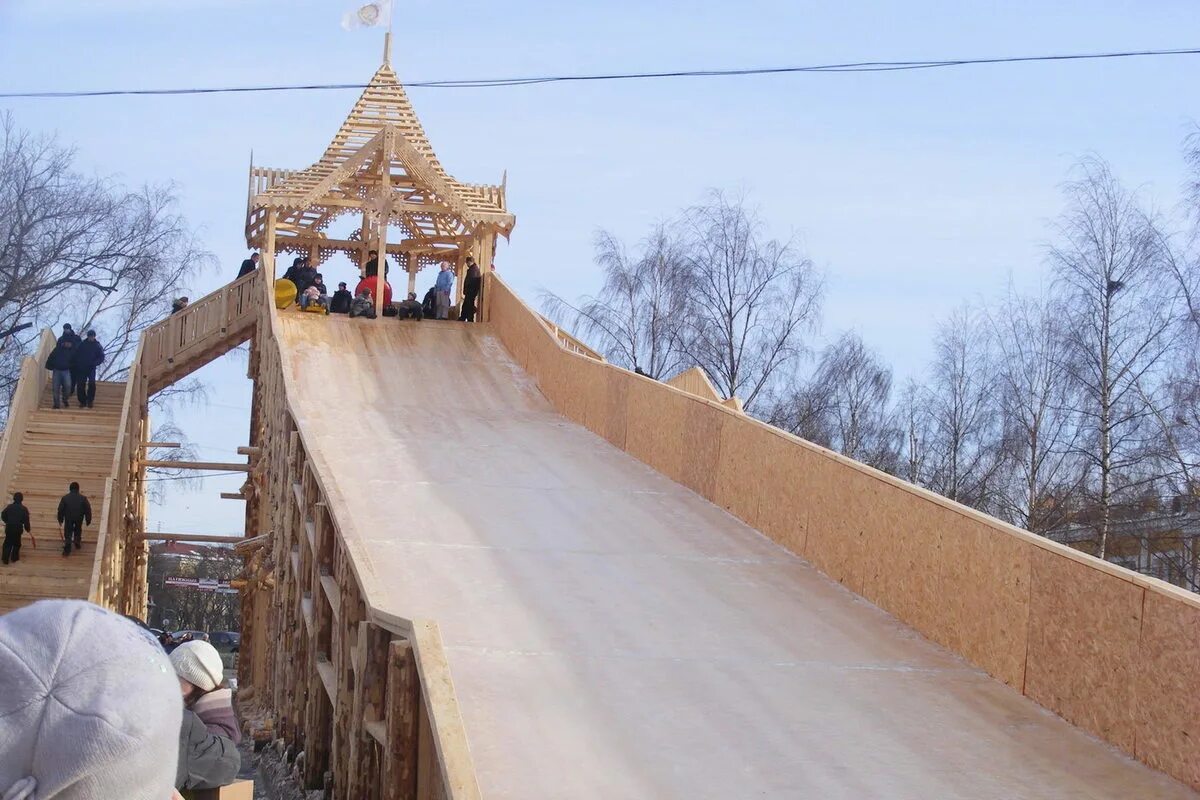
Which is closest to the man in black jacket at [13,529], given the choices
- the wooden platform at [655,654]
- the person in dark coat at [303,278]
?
the wooden platform at [655,654]

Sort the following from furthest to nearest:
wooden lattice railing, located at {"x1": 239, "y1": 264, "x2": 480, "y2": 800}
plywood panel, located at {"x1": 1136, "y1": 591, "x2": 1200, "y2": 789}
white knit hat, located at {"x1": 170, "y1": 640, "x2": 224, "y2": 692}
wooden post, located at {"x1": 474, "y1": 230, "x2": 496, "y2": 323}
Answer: wooden post, located at {"x1": 474, "y1": 230, "x2": 496, "y2": 323}, wooden lattice railing, located at {"x1": 239, "y1": 264, "x2": 480, "y2": 800}, plywood panel, located at {"x1": 1136, "y1": 591, "x2": 1200, "y2": 789}, white knit hat, located at {"x1": 170, "y1": 640, "x2": 224, "y2": 692}

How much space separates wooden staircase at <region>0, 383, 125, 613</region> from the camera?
60.7 ft

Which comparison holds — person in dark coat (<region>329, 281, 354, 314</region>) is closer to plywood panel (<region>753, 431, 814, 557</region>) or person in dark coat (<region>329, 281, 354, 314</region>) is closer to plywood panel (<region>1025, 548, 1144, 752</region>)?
plywood panel (<region>753, 431, 814, 557</region>)

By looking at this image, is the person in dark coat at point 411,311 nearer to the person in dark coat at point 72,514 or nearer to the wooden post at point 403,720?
the person in dark coat at point 72,514

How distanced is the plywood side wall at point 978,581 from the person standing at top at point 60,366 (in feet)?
38.5

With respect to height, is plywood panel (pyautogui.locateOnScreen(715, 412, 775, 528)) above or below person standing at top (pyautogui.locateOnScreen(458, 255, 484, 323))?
below

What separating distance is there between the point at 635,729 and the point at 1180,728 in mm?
2883

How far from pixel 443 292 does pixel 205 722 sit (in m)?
20.6

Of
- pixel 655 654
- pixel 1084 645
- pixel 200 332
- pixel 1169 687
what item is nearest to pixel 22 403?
pixel 200 332

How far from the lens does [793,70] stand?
1980 cm

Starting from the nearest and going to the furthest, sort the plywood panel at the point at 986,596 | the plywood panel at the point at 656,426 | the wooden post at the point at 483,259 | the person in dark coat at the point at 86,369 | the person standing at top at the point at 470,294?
the plywood panel at the point at 986,596
the plywood panel at the point at 656,426
the person in dark coat at the point at 86,369
the person standing at top at the point at 470,294
the wooden post at the point at 483,259

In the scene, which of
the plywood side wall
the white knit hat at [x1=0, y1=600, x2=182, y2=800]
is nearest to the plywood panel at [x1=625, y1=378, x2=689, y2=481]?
the plywood side wall

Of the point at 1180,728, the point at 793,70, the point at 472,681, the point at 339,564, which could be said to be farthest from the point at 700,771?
the point at 793,70

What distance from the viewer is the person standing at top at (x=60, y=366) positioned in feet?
75.9
